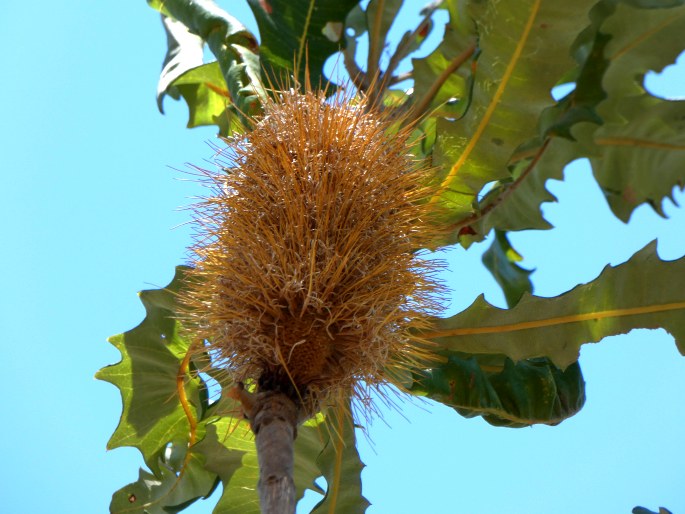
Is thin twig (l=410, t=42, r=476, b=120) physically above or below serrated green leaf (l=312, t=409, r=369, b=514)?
above

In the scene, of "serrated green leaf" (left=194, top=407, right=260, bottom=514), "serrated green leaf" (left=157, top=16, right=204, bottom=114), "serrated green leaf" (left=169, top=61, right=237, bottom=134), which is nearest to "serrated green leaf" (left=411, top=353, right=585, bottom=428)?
"serrated green leaf" (left=194, top=407, right=260, bottom=514)

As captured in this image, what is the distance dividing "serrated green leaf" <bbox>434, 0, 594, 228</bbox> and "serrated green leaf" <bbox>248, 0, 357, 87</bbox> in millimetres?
436

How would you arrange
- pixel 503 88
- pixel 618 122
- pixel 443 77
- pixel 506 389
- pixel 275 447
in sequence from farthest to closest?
pixel 443 77 → pixel 618 122 → pixel 506 389 → pixel 503 88 → pixel 275 447

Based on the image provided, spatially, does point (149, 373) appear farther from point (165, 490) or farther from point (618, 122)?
point (618, 122)

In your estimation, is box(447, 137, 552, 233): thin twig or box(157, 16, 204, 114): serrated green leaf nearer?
box(447, 137, 552, 233): thin twig

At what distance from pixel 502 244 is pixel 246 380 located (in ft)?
5.05

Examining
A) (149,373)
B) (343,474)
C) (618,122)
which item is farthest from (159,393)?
(618,122)

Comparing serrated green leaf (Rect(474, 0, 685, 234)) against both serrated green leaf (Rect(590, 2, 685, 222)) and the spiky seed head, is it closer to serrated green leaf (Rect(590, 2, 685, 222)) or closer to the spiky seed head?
serrated green leaf (Rect(590, 2, 685, 222))

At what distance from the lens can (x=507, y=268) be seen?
299 cm

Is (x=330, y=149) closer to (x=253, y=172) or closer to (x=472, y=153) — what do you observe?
(x=253, y=172)

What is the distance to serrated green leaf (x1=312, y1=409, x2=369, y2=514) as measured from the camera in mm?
1961

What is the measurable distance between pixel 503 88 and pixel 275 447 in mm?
996

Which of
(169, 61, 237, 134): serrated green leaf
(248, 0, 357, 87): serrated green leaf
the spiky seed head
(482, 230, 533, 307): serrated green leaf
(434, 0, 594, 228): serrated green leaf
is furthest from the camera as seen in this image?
(482, 230, 533, 307): serrated green leaf

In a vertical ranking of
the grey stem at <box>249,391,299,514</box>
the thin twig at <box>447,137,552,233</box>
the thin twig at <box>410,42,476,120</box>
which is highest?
the thin twig at <box>410,42,476,120</box>
